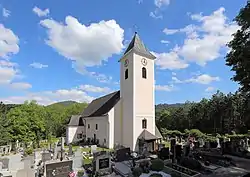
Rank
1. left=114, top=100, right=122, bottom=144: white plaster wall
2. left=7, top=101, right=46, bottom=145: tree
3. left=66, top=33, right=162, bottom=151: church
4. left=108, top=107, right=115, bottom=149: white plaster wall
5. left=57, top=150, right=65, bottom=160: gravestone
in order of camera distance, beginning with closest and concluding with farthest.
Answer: left=57, top=150, right=65, bottom=160: gravestone < left=66, top=33, right=162, bottom=151: church < left=108, top=107, right=115, bottom=149: white plaster wall < left=114, top=100, right=122, bottom=144: white plaster wall < left=7, top=101, right=46, bottom=145: tree

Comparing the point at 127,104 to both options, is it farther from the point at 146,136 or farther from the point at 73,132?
the point at 73,132

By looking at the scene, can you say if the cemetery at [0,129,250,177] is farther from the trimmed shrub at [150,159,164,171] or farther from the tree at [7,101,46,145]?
the tree at [7,101,46,145]

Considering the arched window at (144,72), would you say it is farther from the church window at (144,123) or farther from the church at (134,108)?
the church window at (144,123)

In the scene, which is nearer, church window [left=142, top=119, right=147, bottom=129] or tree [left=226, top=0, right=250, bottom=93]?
tree [left=226, top=0, right=250, bottom=93]

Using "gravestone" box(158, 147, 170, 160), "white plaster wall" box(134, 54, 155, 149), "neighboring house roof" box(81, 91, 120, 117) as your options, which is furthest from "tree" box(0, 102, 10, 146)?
"gravestone" box(158, 147, 170, 160)

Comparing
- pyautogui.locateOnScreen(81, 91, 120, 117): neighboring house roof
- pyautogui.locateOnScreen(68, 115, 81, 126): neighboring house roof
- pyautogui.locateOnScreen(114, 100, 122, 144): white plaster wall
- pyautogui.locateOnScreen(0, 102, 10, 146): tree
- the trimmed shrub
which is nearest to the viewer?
the trimmed shrub

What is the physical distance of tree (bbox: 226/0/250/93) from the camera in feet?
52.9

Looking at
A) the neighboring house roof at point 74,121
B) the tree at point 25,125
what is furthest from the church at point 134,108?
the neighboring house roof at point 74,121

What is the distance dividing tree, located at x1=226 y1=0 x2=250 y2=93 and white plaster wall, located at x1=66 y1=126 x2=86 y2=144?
2897 cm

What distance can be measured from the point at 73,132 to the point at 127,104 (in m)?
17.1

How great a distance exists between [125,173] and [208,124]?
4853 centimetres

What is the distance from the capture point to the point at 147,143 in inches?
1054

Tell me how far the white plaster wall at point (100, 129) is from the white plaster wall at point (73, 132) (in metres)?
3.85

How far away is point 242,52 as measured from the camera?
16250 mm
